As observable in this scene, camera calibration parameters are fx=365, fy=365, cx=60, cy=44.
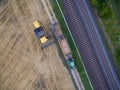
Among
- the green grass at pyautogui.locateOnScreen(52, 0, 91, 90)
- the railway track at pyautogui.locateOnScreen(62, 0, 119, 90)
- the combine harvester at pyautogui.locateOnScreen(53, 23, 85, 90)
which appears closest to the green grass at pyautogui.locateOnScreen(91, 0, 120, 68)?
the railway track at pyautogui.locateOnScreen(62, 0, 119, 90)

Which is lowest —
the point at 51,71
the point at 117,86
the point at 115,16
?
the point at 117,86

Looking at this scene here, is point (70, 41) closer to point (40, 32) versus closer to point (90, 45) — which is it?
point (90, 45)

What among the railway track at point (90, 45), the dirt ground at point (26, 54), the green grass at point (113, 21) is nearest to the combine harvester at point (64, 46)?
the dirt ground at point (26, 54)

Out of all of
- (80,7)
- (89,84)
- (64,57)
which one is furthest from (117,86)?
(80,7)

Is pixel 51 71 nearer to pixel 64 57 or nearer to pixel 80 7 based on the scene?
pixel 64 57

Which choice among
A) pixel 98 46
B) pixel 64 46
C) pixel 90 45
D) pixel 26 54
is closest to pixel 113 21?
pixel 98 46

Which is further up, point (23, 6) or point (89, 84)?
point (23, 6)

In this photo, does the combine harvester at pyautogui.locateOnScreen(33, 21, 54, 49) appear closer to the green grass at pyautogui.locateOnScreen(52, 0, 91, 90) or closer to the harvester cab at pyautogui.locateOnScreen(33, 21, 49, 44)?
the harvester cab at pyautogui.locateOnScreen(33, 21, 49, 44)
